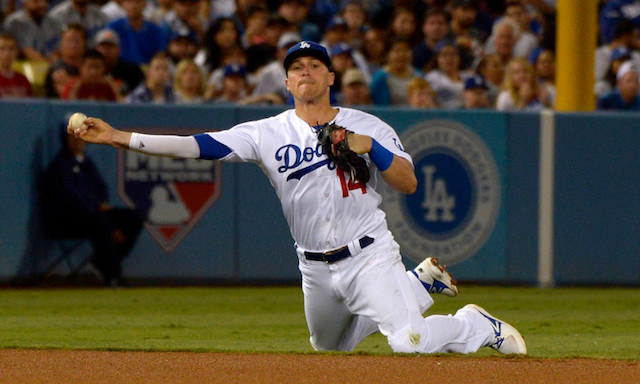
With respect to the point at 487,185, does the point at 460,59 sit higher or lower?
higher

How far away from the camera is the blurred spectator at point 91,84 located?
1001cm

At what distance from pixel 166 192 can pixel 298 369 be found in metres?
4.83

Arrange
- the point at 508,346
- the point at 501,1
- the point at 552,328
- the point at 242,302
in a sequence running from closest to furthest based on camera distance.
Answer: the point at 508,346 → the point at 552,328 → the point at 242,302 → the point at 501,1

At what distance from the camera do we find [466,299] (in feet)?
29.9

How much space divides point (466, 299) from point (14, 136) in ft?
13.0

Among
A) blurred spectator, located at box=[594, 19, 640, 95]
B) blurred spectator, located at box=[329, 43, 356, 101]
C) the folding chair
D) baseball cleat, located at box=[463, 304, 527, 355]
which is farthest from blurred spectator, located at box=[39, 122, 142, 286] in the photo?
blurred spectator, located at box=[594, 19, 640, 95]

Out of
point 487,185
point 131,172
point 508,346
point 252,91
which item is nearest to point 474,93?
point 487,185

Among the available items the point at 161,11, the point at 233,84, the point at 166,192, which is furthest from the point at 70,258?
the point at 161,11

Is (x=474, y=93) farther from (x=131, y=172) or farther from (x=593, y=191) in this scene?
(x=131, y=172)

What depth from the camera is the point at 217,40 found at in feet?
38.0

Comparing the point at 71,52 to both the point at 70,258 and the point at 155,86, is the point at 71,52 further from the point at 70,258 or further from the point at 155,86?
the point at 70,258

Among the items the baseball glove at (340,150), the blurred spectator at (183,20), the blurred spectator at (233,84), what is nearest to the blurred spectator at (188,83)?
the blurred spectator at (233,84)

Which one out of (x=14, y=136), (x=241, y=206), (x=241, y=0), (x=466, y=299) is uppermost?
(x=241, y=0)

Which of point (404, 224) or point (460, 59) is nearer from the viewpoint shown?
point (404, 224)
